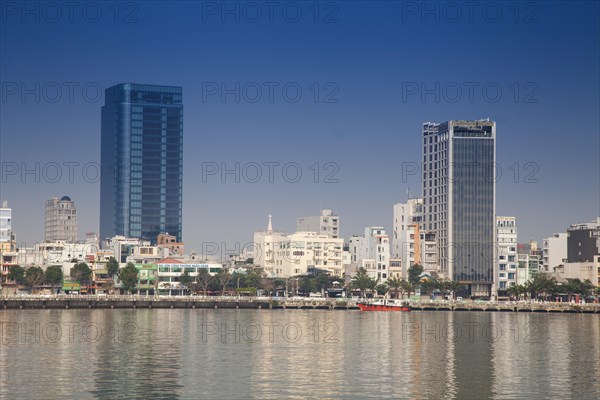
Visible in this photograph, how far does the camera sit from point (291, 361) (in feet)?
283

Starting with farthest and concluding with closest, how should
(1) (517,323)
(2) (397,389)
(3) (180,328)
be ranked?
(1) (517,323) < (3) (180,328) < (2) (397,389)

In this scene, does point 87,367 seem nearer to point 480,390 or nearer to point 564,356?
point 480,390

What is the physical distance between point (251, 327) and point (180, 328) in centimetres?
917

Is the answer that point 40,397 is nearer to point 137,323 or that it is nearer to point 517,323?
point 137,323

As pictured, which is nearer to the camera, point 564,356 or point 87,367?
point 87,367

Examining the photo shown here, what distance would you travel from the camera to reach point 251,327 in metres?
133

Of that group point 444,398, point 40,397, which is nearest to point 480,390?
point 444,398

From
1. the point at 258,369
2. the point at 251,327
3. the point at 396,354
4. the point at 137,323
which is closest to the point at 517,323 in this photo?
the point at 251,327

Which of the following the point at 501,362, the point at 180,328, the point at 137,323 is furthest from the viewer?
the point at 137,323

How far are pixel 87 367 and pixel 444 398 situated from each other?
28.3m

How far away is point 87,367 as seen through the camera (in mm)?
80250

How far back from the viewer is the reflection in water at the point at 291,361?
70.0m

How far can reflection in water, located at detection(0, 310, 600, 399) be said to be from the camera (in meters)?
70.0

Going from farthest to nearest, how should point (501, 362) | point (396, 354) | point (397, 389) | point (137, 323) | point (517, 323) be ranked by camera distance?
1. point (517, 323)
2. point (137, 323)
3. point (396, 354)
4. point (501, 362)
5. point (397, 389)
